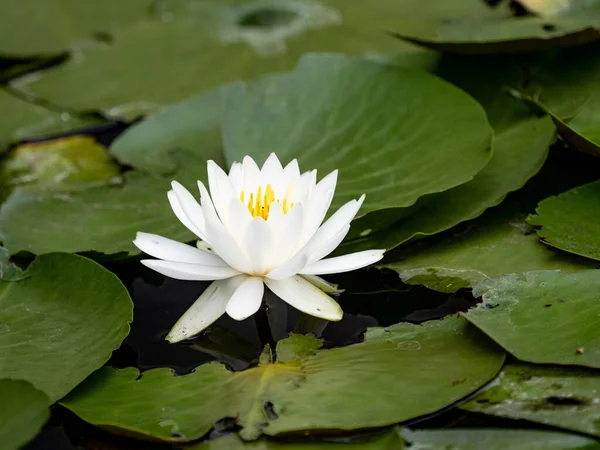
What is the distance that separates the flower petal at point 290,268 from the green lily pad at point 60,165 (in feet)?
2.82

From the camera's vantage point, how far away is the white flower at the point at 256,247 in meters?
1.31

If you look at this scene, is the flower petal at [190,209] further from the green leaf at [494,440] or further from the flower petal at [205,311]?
the green leaf at [494,440]

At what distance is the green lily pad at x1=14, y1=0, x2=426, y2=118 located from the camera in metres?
2.47

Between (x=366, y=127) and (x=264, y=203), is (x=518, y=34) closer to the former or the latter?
(x=366, y=127)

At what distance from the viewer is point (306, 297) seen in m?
1.36

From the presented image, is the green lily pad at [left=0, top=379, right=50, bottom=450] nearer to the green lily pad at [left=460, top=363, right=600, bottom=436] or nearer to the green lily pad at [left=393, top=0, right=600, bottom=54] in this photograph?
the green lily pad at [left=460, top=363, right=600, bottom=436]

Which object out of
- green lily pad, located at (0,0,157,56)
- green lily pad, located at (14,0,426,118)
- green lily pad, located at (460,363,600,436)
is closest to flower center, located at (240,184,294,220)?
green lily pad, located at (460,363,600,436)

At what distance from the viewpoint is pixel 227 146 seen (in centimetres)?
190

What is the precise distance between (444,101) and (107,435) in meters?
1.20

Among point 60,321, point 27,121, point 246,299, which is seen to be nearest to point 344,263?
point 246,299

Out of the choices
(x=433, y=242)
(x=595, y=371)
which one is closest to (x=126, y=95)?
(x=433, y=242)

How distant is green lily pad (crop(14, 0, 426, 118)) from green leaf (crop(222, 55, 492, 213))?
46 centimetres

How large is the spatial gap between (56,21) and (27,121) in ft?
2.27

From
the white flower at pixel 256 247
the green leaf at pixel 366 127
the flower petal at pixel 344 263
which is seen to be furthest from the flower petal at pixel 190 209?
the green leaf at pixel 366 127
